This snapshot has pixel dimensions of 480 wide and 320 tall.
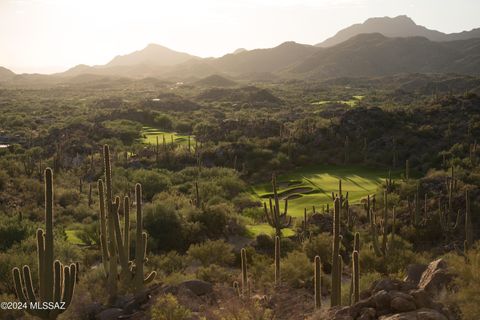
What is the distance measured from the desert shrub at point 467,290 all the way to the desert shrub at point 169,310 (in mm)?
5714

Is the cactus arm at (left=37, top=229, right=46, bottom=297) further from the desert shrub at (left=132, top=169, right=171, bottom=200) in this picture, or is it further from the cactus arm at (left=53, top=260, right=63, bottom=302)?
the desert shrub at (left=132, top=169, right=171, bottom=200)

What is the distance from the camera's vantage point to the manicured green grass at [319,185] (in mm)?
30422

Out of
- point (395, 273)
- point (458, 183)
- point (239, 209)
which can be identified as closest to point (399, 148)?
point (458, 183)

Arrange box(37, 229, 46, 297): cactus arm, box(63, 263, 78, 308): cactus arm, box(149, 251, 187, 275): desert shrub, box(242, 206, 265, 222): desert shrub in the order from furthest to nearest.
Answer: box(242, 206, 265, 222): desert shrub
box(149, 251, 187, 275): desert shrub
box(63, 263, 78, 308): cactus arm
box(37, 229, 46, 297): cactus arm

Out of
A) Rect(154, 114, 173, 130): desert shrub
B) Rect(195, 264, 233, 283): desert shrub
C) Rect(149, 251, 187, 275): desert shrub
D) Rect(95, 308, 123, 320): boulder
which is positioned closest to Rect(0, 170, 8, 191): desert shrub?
Rect(149, 251, 187, 275): desert shrub

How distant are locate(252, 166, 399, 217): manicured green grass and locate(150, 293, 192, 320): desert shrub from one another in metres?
16.8

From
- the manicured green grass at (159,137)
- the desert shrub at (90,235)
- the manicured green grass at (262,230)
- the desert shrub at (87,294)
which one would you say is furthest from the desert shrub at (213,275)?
the manicured green grass at (159,137)

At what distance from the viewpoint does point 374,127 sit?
4681cm

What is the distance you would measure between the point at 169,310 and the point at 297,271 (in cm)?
671

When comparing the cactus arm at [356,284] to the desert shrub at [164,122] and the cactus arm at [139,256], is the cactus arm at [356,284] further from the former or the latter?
the desert shrub at [164,122]

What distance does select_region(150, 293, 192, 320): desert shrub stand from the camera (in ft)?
35.3

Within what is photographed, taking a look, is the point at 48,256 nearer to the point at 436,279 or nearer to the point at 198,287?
the point at 198,287

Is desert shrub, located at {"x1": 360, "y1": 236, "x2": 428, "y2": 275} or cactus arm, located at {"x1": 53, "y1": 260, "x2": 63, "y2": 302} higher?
cactus arm, located at {"x1": 53, "y1": 260, "x2": 63, "y2": 302}

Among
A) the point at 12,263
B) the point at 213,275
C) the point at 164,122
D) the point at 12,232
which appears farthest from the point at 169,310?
the point at 164,122
